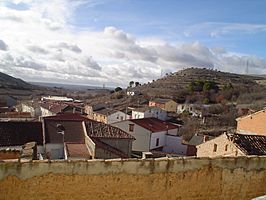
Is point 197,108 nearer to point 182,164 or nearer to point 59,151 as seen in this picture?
point 59,151

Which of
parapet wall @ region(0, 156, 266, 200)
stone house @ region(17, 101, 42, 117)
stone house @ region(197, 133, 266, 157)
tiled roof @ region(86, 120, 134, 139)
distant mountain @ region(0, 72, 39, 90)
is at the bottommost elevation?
stone house @ region(17, 101, 42, 117)

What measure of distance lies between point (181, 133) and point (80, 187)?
41.3 m

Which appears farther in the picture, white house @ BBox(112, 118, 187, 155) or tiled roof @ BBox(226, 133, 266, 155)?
white house @ BBox(112, 118, 187, 155)

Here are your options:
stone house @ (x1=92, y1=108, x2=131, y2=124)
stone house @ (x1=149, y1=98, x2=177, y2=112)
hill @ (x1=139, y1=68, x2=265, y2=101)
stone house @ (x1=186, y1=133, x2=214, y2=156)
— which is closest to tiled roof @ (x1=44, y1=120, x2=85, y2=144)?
stone house @ (x1=186, y1=133, x2=214, y2=156)

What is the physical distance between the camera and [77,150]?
23.8 meters

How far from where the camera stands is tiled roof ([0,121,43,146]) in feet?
89.0

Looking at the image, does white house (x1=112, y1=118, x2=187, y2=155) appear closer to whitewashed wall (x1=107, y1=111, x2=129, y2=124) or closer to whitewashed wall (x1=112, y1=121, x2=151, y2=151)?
whitewashed wall (x1=112, y1=121, x2=151, y2=151)

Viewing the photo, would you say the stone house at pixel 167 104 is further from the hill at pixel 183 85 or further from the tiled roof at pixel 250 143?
the tiled roof at pixel 250 143

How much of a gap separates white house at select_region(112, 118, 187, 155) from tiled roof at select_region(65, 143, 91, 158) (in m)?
13.3

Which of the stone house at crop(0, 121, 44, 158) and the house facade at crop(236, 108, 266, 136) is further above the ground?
the house facade at crop(236, 108, 266, 136)

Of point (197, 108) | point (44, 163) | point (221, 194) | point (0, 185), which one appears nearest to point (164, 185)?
point (221, 194)

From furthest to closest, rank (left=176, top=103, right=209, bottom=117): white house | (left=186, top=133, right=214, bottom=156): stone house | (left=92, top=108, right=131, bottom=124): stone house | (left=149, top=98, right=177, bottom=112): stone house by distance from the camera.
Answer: (left=149, top=98, right=177, bottom=112): stone house, (left=176, top=103, right=209, bottom=117): white house, (left=92, top=108, right=131, bottom=124): stone house, (left=186, top=133, right=214, bottom=156): stone house

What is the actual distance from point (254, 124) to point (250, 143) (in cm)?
761

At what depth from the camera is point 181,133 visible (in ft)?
158
